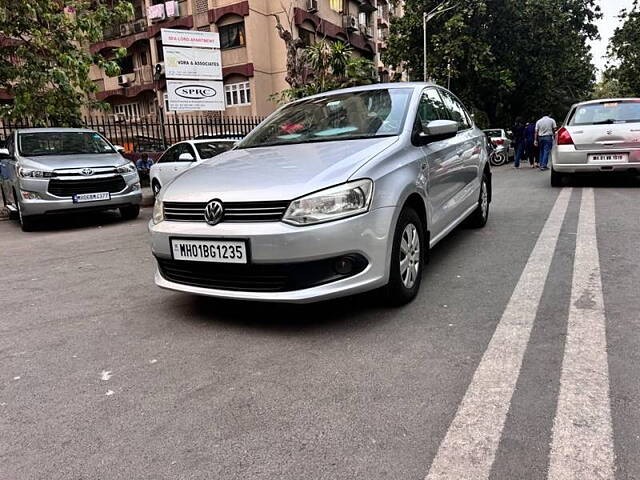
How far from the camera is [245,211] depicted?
122 inches

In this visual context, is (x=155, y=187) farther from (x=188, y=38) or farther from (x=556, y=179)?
(x=556, y=179)

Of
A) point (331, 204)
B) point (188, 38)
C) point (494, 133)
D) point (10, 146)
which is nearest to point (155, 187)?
point (10, 146)

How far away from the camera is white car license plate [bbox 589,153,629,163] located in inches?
337

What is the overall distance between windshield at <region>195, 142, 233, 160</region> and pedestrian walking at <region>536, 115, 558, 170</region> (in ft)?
27.3

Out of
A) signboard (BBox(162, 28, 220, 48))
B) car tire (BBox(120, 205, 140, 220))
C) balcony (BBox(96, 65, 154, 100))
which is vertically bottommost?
car tire (BBox(120, 205, 140, 220))

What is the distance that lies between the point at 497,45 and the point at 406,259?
79.3 feet

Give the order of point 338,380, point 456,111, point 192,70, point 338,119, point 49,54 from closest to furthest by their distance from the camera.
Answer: point 338,380
point 338,119
point 456,111
point 49,54
point 192,70

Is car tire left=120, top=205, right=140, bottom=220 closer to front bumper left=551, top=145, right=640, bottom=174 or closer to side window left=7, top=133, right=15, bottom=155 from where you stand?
side window left=7, top=133, right=15, bottom=155

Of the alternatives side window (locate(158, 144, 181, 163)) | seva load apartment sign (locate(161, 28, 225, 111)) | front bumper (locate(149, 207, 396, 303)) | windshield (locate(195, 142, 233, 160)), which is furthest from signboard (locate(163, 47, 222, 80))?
front bumper (locate(149, 207, 396, 303))

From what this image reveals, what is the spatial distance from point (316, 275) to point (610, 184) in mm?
8735

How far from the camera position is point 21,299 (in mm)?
4340

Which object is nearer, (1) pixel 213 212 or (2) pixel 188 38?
(1) pixel 213 212

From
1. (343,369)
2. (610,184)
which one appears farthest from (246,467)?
(610,184)

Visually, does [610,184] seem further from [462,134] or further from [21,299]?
[21,299]
